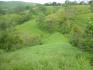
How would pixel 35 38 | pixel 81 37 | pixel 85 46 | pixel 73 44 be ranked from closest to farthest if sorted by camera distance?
pixel 85 46 < pixel 81 37 < pixel 73 44 < pixel 35 38

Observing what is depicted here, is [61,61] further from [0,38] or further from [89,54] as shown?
[0,38]

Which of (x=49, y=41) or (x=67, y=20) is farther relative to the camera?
(x=67, y=20)

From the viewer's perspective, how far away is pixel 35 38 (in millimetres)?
42906

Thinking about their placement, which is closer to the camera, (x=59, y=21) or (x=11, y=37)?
(x=11, y=37)

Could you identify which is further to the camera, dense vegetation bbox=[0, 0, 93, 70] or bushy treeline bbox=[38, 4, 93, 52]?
bushy treeline bbox=[38, 4, 93, 52]

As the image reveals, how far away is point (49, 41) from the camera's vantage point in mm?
42156

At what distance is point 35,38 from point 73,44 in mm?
12062

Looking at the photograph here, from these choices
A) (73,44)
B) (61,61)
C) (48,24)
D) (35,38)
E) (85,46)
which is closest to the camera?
(61,61)

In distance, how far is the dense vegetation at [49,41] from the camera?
1856cm

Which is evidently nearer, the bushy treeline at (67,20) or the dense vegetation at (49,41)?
the dense vegetation at (49,41)

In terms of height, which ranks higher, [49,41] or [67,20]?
[67,20]

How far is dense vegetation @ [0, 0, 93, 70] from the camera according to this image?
18.6 metres

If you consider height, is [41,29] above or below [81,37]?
below

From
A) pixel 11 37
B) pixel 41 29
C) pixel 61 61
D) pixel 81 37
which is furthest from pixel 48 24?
pixel 61 61
